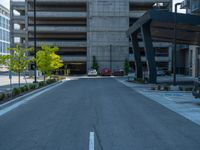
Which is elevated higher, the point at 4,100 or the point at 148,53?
the point at 148,53

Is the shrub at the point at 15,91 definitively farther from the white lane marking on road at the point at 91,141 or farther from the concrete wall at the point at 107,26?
the concrete wall at the point at 107,26

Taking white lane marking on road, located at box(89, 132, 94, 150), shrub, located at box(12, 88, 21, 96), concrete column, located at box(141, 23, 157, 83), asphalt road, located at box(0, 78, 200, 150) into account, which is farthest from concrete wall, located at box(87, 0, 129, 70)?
white lane marking on road, located at box(89, 132, 94, 150)

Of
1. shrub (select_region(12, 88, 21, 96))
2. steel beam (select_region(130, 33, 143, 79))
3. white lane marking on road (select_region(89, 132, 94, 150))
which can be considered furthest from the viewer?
steel beam (select_region(130, 33, 143, 79))

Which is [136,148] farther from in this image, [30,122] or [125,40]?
[125,40]

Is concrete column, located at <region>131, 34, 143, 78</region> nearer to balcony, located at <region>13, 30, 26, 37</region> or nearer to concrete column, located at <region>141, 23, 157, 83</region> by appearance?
concrete column, located at <region>141, 23, 157, 83</region>

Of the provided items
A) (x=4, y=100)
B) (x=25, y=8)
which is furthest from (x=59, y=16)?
(x=4, y=100)

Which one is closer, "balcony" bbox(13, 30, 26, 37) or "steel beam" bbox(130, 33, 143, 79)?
"steel beam" bbox(130, 33, 143, 79)

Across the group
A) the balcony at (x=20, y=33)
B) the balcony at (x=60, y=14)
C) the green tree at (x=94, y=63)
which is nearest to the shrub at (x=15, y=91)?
the green tree at (x=94, y=63)

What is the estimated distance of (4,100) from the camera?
15531 millimetres

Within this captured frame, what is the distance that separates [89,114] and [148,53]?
694 inches

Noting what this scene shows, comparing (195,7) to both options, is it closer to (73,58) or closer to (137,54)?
(137,54)

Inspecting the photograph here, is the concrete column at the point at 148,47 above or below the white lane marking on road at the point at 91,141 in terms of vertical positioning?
above

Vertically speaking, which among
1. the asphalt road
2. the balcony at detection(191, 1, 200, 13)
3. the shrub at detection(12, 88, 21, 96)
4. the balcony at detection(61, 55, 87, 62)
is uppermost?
the balcony at detection(191, 1, 200, 13)

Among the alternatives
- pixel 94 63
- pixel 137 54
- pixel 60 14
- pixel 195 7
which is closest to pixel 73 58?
pixel 94 63
